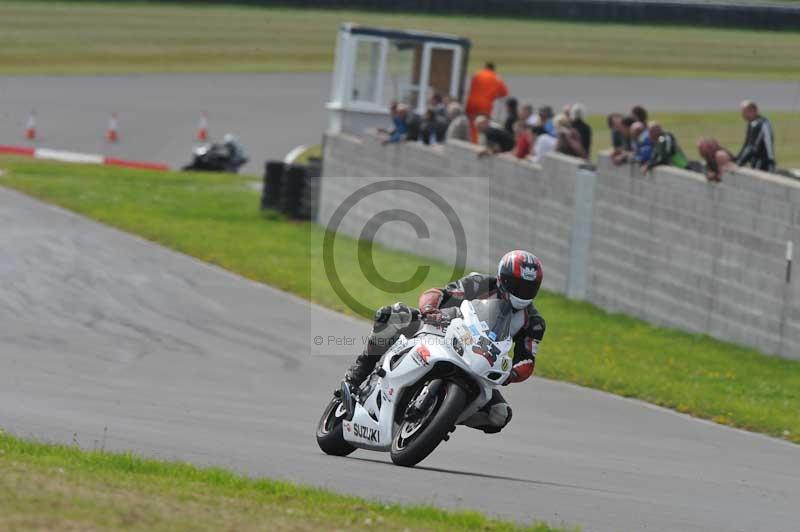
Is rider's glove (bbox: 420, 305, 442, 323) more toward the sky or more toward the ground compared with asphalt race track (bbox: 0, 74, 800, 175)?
more toward the sky

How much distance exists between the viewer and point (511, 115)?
2347cm

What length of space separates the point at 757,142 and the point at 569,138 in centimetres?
399

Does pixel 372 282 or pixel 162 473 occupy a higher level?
pixel 162 473

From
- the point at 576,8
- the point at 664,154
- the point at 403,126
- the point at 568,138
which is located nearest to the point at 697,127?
the point at 576,8

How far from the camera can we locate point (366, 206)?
26.6 m

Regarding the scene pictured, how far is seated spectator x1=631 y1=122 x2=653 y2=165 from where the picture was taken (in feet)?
61.5

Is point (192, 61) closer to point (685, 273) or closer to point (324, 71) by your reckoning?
point (324, 71)

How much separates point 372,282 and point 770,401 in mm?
9083

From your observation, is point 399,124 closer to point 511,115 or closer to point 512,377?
point 511,115

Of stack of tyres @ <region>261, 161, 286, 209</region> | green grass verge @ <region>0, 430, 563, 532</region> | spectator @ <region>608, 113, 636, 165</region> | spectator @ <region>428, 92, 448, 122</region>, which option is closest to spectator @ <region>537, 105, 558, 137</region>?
spectator @ <region>608, 113, 636, 165</region>

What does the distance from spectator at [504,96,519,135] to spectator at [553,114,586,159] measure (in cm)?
205

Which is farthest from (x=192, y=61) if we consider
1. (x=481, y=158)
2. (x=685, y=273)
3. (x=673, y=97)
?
(x=685, y=273)

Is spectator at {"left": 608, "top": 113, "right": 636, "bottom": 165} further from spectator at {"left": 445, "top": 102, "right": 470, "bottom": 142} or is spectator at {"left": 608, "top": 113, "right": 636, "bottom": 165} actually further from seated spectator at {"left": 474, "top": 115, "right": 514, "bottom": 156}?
spectator at {"left": 445, "top": 102, "right": 470, "bottom": 142}

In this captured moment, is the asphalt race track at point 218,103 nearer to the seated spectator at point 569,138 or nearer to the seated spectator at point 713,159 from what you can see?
the seated spectator at point 569,138
